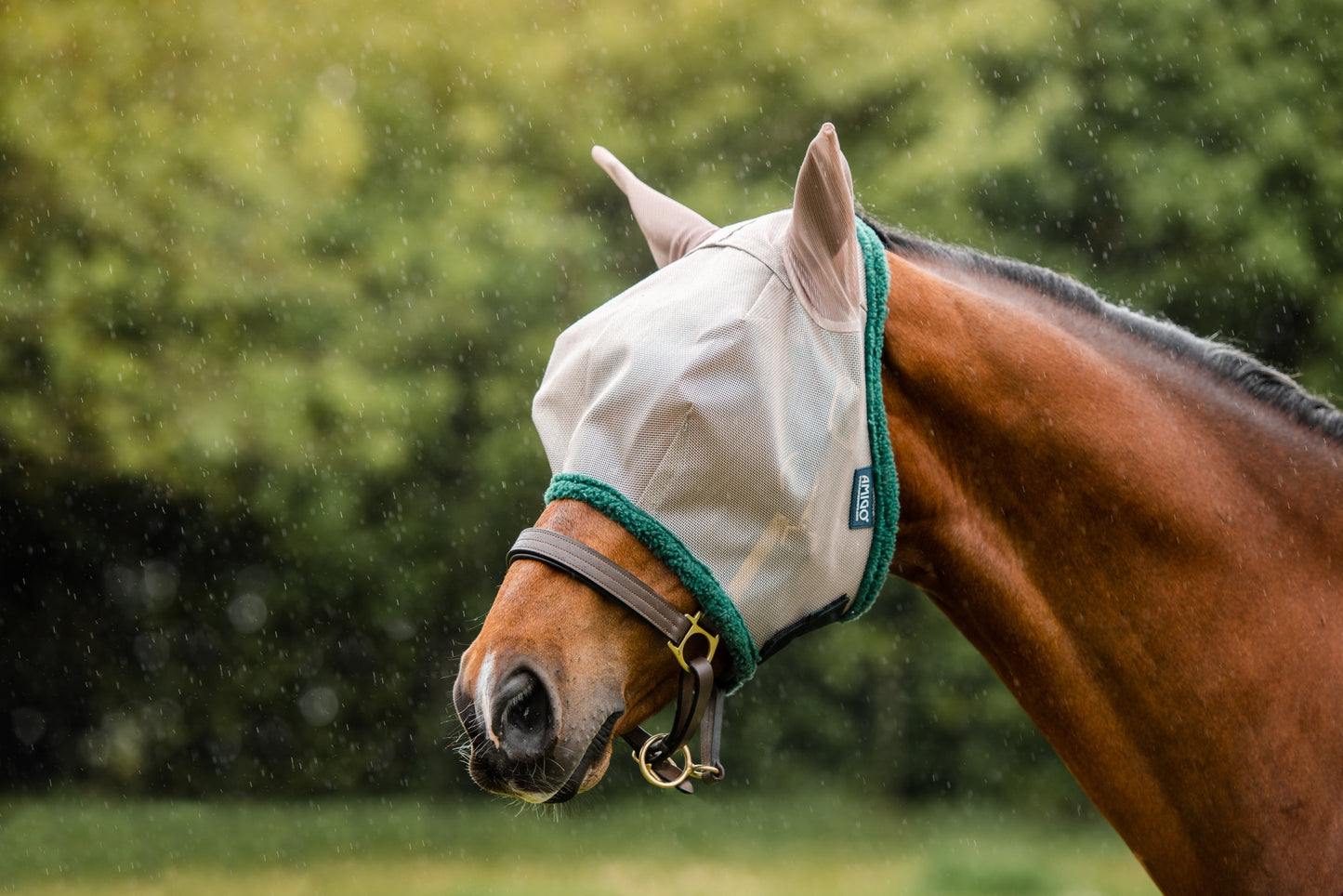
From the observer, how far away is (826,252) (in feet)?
6.23

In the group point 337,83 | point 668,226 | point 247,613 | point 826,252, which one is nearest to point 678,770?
point 826,252

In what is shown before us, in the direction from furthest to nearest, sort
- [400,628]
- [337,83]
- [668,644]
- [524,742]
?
[400,628], [337,83], [668,644], [524,742]

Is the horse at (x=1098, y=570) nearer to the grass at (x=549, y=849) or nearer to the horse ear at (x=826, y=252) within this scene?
the horse ear at (x=826, y=252)

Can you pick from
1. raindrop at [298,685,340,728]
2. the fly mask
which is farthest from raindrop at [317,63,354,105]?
the fly mask

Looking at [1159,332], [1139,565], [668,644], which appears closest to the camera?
[668,644]

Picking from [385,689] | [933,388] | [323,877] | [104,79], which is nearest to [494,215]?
[104,79]

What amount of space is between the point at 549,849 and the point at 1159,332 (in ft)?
Result: 27.2

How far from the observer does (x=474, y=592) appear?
978cm

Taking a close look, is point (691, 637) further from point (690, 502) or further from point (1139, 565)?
point (1139, 565)

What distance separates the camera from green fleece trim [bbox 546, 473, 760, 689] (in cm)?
183

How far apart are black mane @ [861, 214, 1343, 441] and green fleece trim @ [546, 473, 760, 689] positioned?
82 centimetres

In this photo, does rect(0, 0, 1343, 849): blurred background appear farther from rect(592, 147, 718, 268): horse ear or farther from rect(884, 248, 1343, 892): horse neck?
rect(884, 248, 1343, 892): horse neck

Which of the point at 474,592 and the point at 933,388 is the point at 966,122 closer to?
the point at 474,592

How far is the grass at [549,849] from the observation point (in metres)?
8.28
